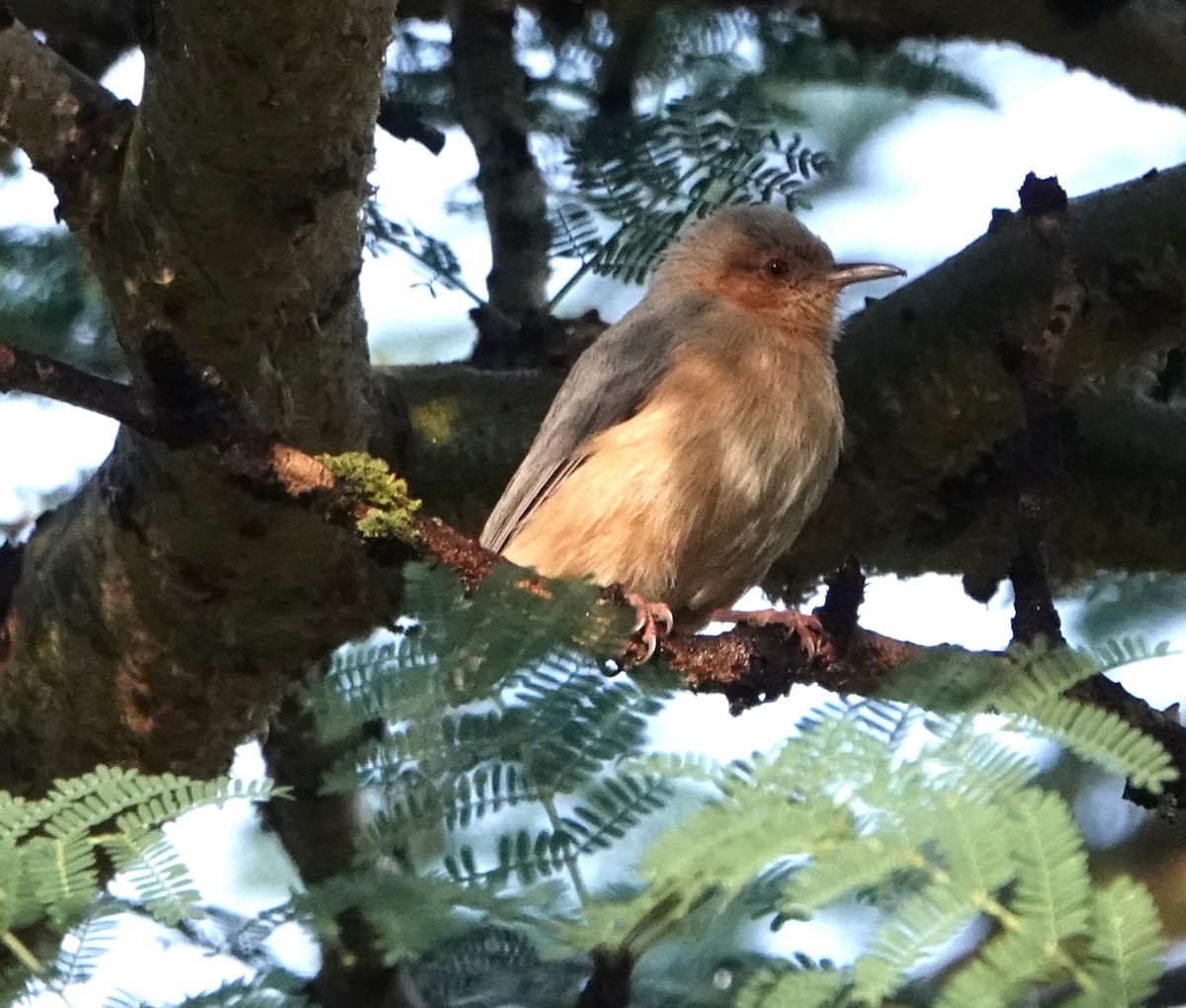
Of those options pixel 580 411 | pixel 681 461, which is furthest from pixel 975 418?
pixel 580 411

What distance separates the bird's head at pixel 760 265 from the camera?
6641mm

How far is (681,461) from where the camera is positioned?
554 cm

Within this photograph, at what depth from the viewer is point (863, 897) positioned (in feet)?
8.44

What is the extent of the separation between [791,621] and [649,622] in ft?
1.94

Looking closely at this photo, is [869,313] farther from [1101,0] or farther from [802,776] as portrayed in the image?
[802,776]

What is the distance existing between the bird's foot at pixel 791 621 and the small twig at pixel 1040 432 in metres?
0.47

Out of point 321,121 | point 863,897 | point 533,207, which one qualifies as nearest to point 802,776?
point 863,897

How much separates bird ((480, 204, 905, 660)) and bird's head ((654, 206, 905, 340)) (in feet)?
0.67

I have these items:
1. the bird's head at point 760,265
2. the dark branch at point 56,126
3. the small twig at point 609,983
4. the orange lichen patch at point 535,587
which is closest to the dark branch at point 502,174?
the bird's head at point 760,265

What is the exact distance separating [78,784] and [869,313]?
13.1 ft

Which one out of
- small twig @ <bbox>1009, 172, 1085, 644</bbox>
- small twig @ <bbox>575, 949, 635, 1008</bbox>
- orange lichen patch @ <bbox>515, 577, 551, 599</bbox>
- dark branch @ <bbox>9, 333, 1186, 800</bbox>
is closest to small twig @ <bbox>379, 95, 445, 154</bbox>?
small twig @ <bbox>1009, 172, 1085, 644</bbox>

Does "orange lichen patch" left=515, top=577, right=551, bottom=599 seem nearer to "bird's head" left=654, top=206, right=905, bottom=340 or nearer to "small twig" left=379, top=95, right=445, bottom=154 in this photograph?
"small twig" left=379, top=95, right=445, bottom=154

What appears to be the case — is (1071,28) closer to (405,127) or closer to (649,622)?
(405,127)

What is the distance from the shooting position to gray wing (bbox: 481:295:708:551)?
19.0 feet
